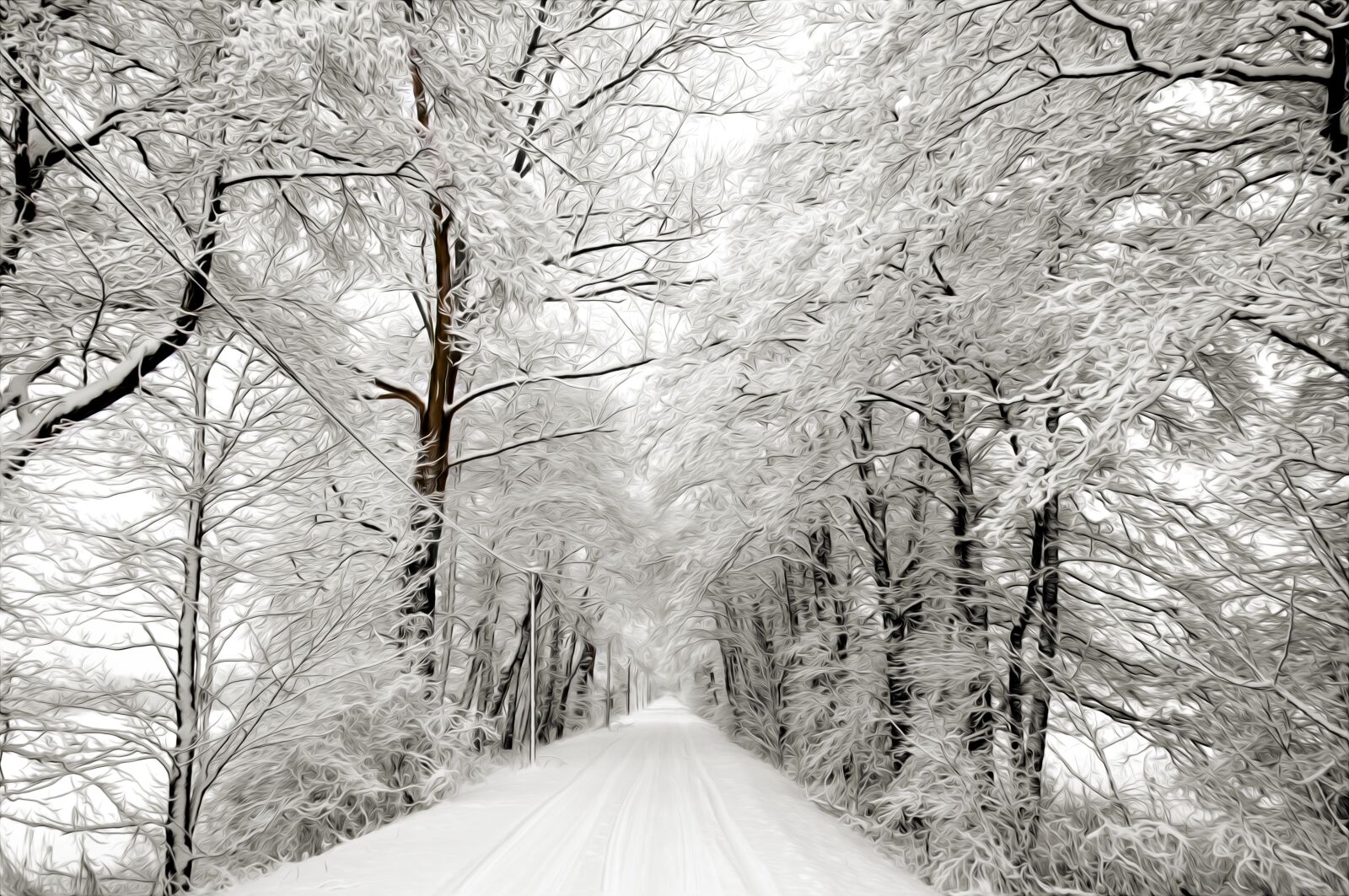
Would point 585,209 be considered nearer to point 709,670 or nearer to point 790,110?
point 790,110

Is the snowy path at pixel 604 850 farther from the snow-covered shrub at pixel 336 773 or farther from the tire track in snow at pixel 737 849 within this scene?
the snow-covered shrub at pixel 336 773

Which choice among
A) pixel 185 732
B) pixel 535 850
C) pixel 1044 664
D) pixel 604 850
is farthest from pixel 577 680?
pixel 1044 664

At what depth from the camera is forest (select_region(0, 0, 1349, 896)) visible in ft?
13.9

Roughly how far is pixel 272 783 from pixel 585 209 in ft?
26.3

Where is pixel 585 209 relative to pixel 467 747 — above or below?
above

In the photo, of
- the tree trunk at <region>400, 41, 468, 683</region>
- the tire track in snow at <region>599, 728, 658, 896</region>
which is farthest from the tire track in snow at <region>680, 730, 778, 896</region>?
the tree trunk at <region>400, 41, 468, 683</region>

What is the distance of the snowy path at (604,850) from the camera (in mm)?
4969

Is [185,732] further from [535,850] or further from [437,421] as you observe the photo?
[437,421]

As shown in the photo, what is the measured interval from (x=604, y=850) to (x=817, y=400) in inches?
186

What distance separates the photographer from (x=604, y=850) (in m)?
6.22

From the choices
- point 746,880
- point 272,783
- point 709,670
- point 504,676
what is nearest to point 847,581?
point 746,880

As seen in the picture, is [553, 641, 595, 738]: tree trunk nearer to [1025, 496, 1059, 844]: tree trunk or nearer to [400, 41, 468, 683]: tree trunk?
[400, 41, 468, 683]: tree trunk

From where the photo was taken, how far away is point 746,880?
5289mm

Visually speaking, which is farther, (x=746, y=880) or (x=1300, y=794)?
(x=746, y=880)
